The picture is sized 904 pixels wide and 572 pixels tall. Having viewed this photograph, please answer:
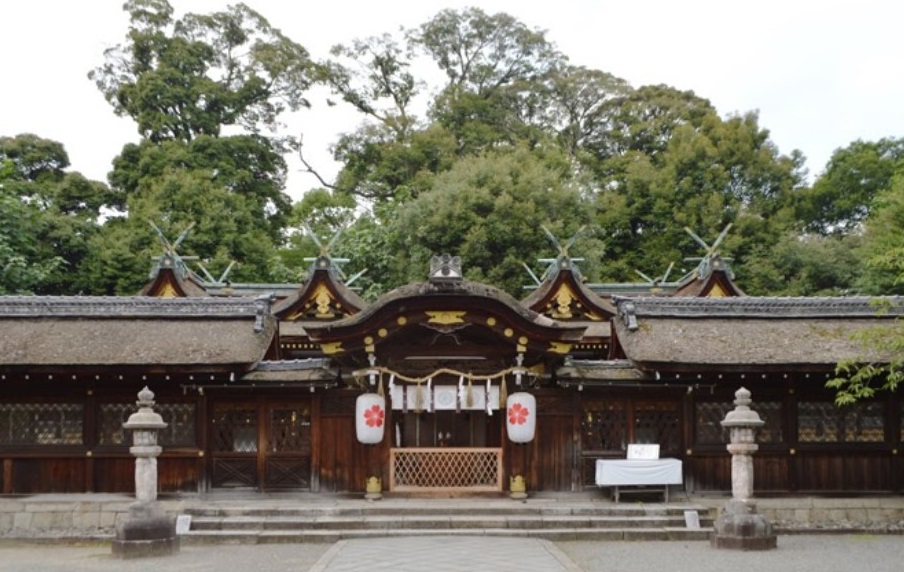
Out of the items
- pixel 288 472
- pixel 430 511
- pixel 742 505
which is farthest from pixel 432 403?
pixel 742 505

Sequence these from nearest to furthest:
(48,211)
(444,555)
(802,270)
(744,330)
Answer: (444,555), (744,330), (802,270), (48,211)

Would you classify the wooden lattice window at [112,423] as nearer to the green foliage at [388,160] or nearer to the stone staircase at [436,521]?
the stone staircase at [436,521]

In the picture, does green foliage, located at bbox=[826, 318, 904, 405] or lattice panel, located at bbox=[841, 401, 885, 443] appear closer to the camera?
green foliage, located at bbox=[826, 318, 904, 405]

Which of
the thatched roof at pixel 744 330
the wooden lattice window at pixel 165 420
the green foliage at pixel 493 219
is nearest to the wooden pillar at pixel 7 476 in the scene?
the wooden lattice window at pixel 165 420

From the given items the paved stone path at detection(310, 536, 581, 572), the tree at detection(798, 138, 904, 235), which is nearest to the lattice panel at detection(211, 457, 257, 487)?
the paved stone path at detection(310, 536, 581, 572)

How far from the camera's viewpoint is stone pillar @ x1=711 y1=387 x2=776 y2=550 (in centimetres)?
1425

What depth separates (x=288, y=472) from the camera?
17.5m

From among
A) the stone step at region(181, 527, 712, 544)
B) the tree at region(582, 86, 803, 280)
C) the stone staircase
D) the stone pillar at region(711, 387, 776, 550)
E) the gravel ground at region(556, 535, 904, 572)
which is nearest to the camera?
the gravel ground at region(556, 535, 904, 572)

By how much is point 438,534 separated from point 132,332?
765 centimetres

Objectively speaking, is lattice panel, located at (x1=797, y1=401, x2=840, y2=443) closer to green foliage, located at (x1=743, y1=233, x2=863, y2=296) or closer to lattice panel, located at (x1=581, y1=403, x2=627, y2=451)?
lattice panel, located at (x1=581, y1=403, x2=627, y2=451)

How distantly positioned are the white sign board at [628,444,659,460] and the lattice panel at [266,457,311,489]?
251 inches

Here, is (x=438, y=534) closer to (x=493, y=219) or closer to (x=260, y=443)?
(x=260, y=443)

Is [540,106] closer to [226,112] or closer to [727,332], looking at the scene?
[226,112]

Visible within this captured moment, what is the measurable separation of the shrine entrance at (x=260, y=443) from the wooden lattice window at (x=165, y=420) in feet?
1.43
